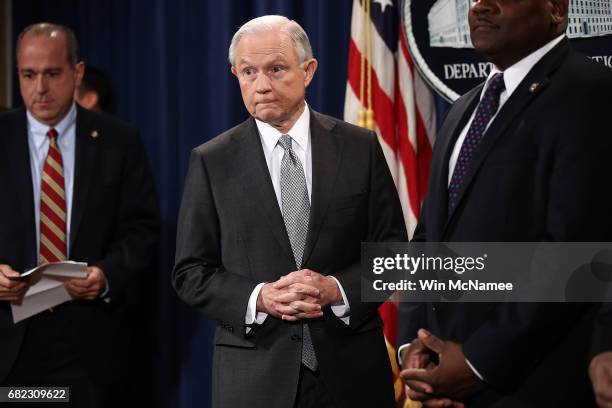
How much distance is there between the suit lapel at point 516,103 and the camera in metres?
1.74

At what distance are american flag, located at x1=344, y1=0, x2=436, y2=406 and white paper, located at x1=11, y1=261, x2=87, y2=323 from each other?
111 centimetres

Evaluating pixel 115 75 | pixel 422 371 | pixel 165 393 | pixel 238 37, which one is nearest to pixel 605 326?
pixel 422 371

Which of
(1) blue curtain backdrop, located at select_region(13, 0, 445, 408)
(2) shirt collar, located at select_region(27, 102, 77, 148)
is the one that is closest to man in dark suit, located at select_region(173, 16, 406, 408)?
(2) shirt collar, located at select_region(27, 102, 77, 148)

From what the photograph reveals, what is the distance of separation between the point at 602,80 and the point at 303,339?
3.26 feet

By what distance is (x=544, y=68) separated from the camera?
1.76m

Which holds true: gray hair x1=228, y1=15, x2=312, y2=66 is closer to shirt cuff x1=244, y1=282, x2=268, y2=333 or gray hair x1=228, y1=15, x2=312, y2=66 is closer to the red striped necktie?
shirt cuff x1=244, y1=282, x2=268, y2=333

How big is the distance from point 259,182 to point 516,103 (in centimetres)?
77

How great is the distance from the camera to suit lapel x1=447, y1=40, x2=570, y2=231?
5.71 feet

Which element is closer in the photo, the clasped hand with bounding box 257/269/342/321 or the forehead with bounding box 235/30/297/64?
the clasped hand with bounding box 257/269/342/321

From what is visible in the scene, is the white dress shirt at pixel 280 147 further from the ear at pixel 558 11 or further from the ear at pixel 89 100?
the ear at pixel 89 100

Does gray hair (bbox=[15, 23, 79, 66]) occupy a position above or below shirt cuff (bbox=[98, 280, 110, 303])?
above

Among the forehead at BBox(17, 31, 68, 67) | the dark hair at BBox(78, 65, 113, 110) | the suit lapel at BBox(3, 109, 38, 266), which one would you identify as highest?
the forehead at BBox(17, 31, 68, 67)

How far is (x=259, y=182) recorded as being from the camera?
2285 millimetres

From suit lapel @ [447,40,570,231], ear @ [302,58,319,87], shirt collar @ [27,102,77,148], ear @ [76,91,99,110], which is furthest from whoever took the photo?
ear @ [76,91,99,110]
